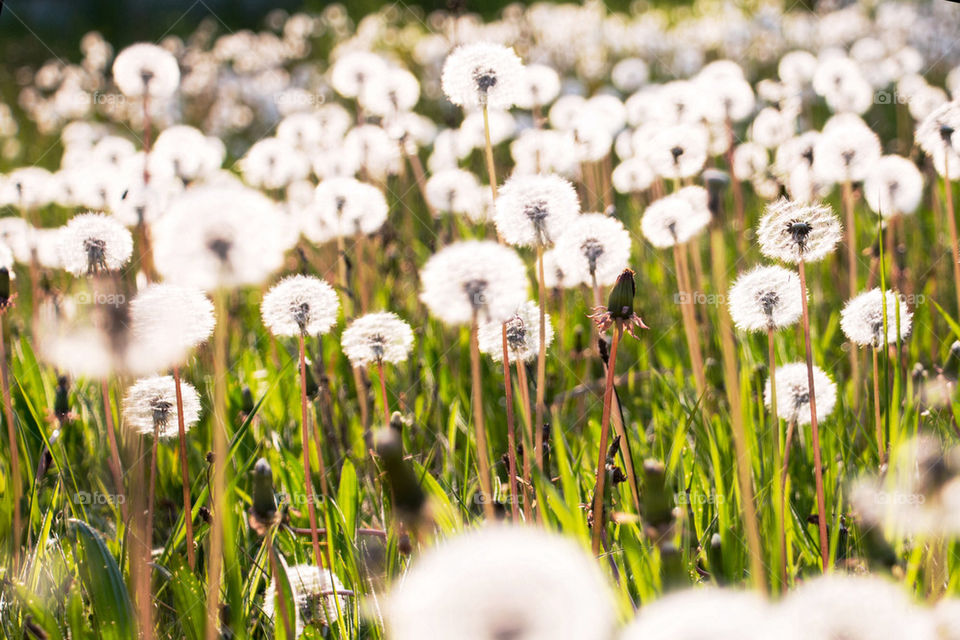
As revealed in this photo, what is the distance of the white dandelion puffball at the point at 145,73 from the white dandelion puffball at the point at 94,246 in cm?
80

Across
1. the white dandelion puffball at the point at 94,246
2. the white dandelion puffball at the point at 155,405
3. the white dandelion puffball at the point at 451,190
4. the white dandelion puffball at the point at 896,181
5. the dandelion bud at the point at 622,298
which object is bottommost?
the white dandelion puffball at the point at 155,405

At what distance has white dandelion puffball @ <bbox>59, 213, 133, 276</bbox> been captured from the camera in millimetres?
1425

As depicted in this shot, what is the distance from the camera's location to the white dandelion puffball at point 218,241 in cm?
83

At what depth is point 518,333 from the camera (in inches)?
54.0

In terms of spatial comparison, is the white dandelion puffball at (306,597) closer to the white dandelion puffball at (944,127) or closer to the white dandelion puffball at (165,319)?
the white dandelion puffball at (165,319)

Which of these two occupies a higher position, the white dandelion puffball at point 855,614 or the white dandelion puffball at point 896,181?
the white dandelion puffball at point 896,181

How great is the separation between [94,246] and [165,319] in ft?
1.57

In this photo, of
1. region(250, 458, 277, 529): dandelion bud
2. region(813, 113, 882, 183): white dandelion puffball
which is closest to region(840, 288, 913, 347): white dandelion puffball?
region(813, 113, 882, 183): white dandelion puffball

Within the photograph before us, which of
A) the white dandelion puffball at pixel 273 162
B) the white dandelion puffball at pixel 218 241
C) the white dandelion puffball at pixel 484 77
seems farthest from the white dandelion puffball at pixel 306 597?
the white dandelion puffball at pixel 273 162

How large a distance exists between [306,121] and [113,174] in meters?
0.86

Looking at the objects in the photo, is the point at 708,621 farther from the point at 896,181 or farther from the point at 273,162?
the point at 273,162

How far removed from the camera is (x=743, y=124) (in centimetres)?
584

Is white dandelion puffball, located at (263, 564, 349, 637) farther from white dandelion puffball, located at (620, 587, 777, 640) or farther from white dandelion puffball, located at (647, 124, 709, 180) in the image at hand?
white dandelion puffball, located at (647, 124, 709, 180)

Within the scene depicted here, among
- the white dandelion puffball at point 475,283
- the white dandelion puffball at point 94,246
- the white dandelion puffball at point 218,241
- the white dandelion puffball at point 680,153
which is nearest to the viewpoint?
the white dandelion puffball at point 218,241
